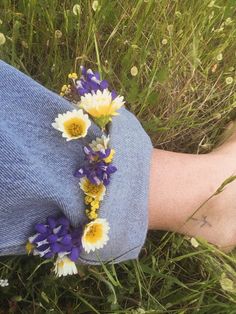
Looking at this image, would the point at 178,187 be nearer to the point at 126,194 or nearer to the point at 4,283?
the point at 126,194

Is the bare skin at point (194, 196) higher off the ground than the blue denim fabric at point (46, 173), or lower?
lower

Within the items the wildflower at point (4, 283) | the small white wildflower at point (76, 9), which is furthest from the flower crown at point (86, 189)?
the small white wildflower at point (76, 9)

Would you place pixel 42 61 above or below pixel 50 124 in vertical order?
below

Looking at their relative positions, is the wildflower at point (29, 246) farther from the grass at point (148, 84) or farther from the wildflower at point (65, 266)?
the grass at point (148, 84)

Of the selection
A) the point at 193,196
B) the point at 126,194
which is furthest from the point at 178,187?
the point at 126,194

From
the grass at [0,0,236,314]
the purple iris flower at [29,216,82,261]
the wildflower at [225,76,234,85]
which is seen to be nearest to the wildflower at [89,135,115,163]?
the purple iris flower at [29,216,82,261]

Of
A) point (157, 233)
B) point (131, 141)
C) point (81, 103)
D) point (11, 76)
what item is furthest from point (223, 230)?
point (11, 76)

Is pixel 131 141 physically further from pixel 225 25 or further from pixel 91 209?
pixel 225 25
